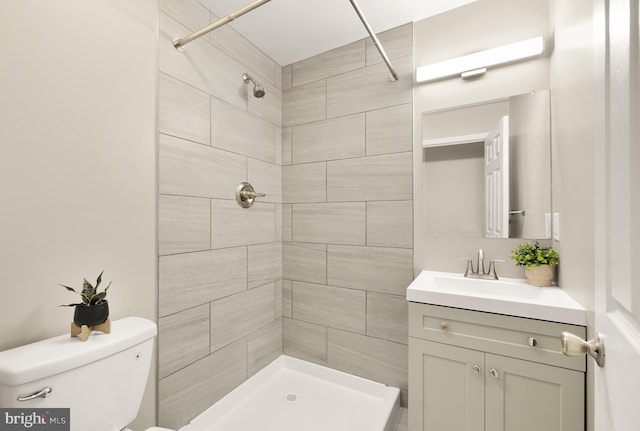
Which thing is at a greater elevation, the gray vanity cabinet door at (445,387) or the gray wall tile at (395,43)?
the gray wall tile at (395,43)

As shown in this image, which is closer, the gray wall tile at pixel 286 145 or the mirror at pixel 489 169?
the mirror at pixel 489 169

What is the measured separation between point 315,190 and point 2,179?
62.2 inches

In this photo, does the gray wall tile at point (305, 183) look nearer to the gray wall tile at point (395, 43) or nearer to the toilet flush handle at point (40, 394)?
the gray wall tile at point (395, 43)

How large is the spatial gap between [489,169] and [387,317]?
109cm

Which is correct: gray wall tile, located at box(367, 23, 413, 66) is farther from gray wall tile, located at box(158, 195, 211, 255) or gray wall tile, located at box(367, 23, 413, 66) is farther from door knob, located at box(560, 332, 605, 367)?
door knob, located at box(560, 332, 605, 367)

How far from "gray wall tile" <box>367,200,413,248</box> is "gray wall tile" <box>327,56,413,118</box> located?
2.18 ft

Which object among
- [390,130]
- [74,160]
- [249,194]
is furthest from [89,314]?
[390,130]

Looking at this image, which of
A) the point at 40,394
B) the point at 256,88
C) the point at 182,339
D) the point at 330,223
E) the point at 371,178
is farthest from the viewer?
the point at 330,223

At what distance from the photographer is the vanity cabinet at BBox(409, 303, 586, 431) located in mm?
1145

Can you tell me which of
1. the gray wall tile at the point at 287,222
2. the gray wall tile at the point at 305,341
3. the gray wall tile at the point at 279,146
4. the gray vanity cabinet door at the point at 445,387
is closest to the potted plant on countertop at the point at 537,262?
the gray vanity cabinet door at the point at 445,387

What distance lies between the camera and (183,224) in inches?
61.2

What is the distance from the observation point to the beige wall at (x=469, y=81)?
158 centimetres

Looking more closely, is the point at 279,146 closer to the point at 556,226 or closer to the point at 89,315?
the point at 89,315

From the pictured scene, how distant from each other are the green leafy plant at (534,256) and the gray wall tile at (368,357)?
0.86 meters
